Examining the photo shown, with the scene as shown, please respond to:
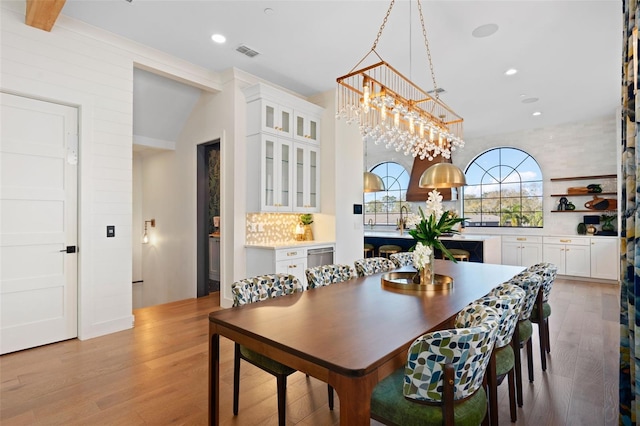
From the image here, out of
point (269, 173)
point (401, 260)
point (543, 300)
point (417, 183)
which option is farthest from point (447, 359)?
point (417, 183)

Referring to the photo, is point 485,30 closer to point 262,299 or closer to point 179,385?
point 262,299

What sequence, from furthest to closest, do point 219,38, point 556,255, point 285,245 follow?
1. point 556,255
2. point 285,245
3. point 219,38

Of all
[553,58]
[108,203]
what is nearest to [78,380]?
[108,203]

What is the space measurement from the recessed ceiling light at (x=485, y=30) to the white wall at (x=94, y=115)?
3589mm

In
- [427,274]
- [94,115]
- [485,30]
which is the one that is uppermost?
[485,30]

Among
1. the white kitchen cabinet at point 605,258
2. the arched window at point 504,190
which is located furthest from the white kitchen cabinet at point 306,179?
the white kitchen cabinet at point 605,258

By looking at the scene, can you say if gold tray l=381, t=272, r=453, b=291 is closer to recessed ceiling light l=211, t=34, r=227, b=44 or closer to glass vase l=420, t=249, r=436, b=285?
glass vase l=420, t=249, r=436, b=285

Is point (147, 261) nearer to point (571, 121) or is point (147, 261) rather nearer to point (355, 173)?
point (355, 173)

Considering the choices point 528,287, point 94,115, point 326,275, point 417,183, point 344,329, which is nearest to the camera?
point 344,329

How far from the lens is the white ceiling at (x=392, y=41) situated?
3148 millimetres

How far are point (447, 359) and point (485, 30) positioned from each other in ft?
11.4

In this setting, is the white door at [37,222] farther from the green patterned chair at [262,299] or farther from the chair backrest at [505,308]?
the chair backrest at [505,308]

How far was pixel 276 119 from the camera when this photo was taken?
4.70 m

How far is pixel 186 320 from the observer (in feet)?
13.5
